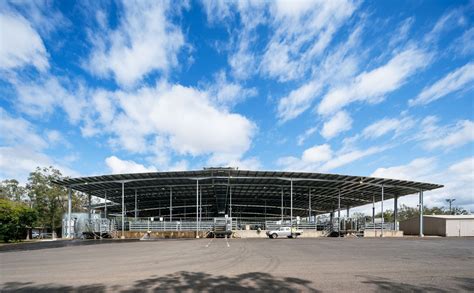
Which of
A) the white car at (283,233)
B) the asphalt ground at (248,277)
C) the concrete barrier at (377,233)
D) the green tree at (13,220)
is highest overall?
the asphalt ground at (248,277)

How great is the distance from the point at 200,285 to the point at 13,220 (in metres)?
34.3

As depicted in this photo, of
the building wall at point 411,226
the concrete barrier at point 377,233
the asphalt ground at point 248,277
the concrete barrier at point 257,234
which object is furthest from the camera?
the building wall at point 411,226

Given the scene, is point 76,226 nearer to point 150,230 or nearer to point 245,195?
point 150,230

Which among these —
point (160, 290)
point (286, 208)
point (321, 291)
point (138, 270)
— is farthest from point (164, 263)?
point (286, 208)

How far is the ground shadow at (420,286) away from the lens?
24.7 feet

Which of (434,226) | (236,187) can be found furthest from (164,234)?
(434,226)

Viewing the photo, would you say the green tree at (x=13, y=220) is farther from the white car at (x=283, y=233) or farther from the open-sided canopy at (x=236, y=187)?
the white car at (x=283, y=233)

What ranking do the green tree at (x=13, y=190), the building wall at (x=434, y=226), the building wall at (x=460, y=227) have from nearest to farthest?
the building wall at (x=460, y=227)
the building wall at (x=434, y=226)
the green tree at (x=13, y=190)

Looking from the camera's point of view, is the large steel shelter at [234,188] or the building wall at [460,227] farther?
the building wall at [460,227]

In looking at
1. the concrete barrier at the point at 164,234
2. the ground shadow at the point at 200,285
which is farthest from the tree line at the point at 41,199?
the ground shadow at the point at 200,285

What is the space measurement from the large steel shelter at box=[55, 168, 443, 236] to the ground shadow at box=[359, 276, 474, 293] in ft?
94.3

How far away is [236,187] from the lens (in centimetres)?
4822

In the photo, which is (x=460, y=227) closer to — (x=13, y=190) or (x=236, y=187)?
(x=236, y=187)

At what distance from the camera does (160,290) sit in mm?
7695
